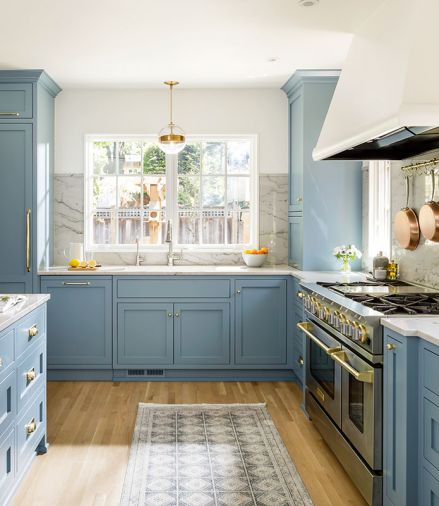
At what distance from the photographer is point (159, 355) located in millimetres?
4578

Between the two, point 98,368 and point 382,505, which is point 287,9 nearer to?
point 382,505

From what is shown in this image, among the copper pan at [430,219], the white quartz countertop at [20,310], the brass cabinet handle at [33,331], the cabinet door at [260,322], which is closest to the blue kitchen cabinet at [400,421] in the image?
the copper pan at [430,219]

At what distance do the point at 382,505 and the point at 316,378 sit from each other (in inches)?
41.7

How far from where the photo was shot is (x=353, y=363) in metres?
2.65

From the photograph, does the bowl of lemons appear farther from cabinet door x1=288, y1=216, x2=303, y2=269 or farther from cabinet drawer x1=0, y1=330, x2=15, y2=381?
cabinet drawer x1=0, y1=330, x2=15, y2=381

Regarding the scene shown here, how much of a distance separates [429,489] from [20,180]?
3.76m

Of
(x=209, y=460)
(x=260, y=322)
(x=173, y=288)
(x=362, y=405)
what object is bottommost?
(x=209, y=460)

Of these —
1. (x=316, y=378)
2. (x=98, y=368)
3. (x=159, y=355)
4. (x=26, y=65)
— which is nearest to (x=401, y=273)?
(x=316, y=378)

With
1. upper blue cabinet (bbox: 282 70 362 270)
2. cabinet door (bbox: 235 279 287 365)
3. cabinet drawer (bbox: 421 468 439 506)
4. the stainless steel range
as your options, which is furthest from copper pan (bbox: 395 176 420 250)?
cabinet drawer (bbox: 421 468 439 506)

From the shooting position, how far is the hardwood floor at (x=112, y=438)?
8.84 feet

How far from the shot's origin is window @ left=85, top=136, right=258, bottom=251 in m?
5.21

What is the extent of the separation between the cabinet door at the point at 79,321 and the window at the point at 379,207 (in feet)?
7.03

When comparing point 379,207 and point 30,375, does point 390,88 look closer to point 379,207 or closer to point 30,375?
point 379,207

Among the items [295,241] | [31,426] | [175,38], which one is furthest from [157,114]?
[31,426]
